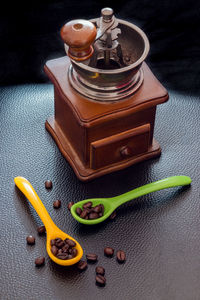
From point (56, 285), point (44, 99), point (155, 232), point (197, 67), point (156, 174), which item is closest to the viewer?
point (56, 285)

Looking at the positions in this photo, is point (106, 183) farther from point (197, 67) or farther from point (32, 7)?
point (32, 7)

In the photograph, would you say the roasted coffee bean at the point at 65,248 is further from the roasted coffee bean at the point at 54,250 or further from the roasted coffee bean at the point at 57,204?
the roasted coffee bean at the point at 57,204

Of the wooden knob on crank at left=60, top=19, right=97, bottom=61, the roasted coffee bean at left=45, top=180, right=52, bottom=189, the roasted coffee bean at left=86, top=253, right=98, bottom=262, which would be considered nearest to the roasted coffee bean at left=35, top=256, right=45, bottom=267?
the roasted coffee bean at left=86, top=253, right=98, bottom=262

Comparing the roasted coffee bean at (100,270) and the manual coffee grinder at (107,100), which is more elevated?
the manual coffee grinder at (107,100)

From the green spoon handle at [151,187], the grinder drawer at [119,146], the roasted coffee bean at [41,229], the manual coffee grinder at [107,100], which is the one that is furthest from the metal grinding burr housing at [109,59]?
the roasted coffee bean at [41,229]

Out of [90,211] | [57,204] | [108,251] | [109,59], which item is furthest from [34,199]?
[109,59]

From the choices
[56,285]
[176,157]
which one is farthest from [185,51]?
[56,285]
